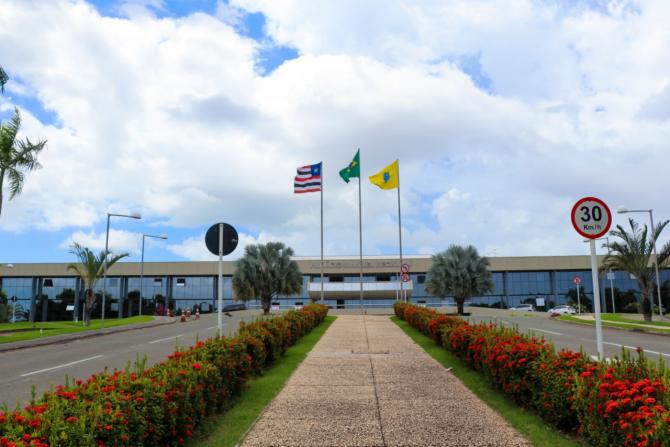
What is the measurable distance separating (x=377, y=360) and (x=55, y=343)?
15.5m

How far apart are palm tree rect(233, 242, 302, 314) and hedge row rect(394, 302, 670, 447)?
39.0 m

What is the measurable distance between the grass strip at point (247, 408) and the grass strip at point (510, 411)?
327 cm

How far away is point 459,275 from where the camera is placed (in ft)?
145

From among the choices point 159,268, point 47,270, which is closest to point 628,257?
point 159,268

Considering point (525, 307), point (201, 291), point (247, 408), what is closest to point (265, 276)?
point (201, 291)

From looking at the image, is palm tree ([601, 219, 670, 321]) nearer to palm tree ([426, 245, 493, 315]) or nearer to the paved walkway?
palm tree ([426, 245, 493, 315])

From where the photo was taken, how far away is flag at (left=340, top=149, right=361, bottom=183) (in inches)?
1496

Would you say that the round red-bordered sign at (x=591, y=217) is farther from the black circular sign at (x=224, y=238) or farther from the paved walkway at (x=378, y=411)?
the black circular sign at (x=224, y=238)

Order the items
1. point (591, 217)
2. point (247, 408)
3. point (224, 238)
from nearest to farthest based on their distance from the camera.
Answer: point (247, 408), point (591, 217), point (224, 238)

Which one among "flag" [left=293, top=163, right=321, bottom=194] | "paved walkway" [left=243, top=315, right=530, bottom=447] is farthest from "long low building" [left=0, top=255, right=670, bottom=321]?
"paved walkway" [left=243, top=315, right=530, bottom=447]

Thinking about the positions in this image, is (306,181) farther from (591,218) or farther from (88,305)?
(591,218)

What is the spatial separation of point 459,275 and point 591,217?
35.8 meters

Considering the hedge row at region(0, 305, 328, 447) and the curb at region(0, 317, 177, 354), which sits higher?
the hedge row at region(0, 305, 328, 447)

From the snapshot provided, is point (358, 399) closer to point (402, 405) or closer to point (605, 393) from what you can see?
point (402, 405)
